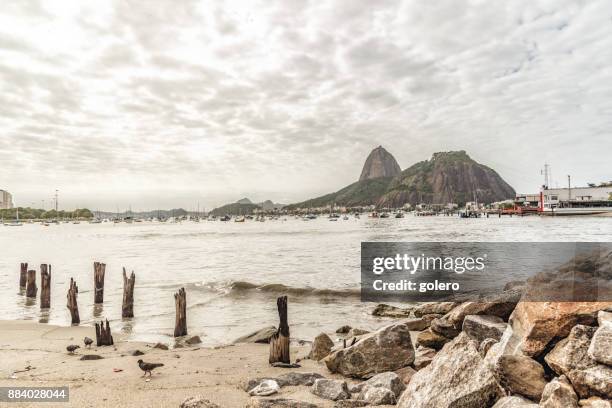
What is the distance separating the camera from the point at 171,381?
28.6ft

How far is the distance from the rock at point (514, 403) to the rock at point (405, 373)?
116 inches

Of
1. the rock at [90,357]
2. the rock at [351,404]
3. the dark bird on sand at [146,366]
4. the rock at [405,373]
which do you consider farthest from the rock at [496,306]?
the rock at [90,357]

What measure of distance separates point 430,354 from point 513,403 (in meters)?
4.69

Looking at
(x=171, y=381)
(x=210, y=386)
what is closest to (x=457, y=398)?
(x=210, y=386)

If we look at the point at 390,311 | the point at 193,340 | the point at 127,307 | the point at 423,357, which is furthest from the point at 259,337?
the point at 127,307

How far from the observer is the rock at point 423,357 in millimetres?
8562

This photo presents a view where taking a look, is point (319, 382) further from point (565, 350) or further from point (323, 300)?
point (323, 300)

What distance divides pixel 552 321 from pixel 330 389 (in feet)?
12.1

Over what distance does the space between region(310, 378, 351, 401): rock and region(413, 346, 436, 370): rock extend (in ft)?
6.87

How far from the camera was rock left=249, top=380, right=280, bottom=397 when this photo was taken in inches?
298

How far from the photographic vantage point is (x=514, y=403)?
15.5 ft

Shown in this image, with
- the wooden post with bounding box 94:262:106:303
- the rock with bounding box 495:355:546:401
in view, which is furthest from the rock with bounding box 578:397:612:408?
the wooden post with bounding box 94:262:106:303

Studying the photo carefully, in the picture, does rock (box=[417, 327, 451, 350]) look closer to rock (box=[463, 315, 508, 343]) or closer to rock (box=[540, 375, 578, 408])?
rock (box=[463, 315, 508, 343])

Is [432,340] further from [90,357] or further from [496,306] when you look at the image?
[90,357]
